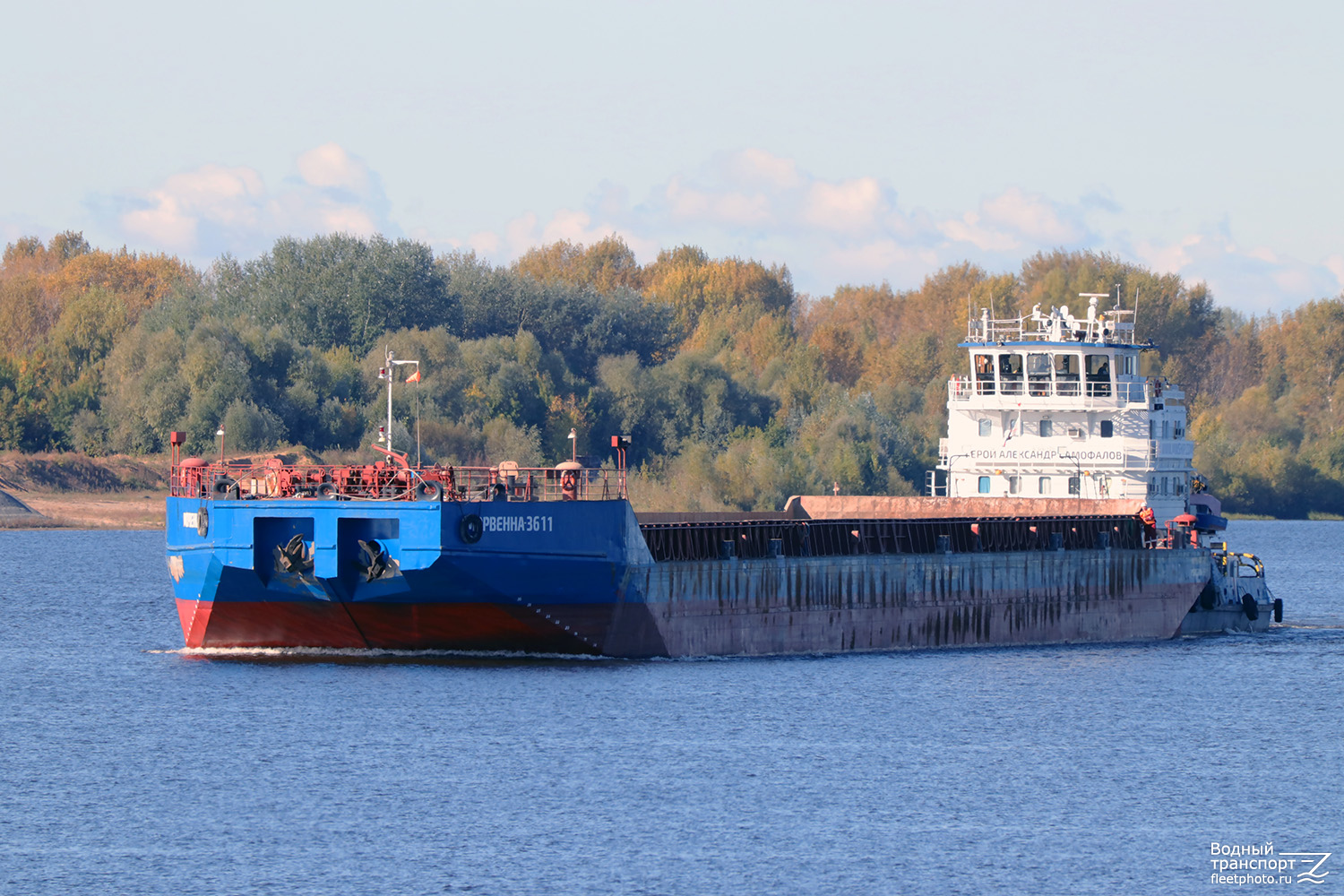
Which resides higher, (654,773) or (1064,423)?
(1064,423)

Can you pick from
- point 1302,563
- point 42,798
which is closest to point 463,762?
point 42,798

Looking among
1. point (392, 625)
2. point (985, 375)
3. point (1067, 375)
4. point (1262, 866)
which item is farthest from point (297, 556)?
point (1067, 375)

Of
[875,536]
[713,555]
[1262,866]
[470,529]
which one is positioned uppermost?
[470,529]

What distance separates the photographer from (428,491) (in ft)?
105

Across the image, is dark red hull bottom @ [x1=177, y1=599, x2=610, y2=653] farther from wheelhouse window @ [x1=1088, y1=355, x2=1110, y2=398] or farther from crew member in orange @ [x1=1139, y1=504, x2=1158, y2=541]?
wheelhouse window @ [x1=1088, y1=355, x2=1110, y2=398]

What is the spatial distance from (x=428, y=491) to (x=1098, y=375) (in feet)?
68.8

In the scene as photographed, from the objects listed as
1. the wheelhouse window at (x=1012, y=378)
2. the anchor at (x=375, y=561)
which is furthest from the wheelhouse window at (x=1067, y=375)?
the anchor at (x=375, y=561)

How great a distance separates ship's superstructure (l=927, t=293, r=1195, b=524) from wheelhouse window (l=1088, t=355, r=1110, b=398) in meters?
0.02

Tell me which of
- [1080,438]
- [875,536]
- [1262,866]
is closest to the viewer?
[1262,866]

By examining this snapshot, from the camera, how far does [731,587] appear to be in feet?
119

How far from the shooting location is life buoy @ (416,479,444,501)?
31734 millimetres

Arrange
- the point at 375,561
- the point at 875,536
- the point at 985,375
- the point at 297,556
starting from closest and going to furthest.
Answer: the point at 375,561 < the point at 297,556 < the point at 875,536 < the point at 985,375

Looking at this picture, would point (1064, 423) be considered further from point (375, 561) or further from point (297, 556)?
point (297, 556)

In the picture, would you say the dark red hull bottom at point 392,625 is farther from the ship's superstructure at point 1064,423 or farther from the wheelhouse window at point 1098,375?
the wheelhouse window at point 1098,375
